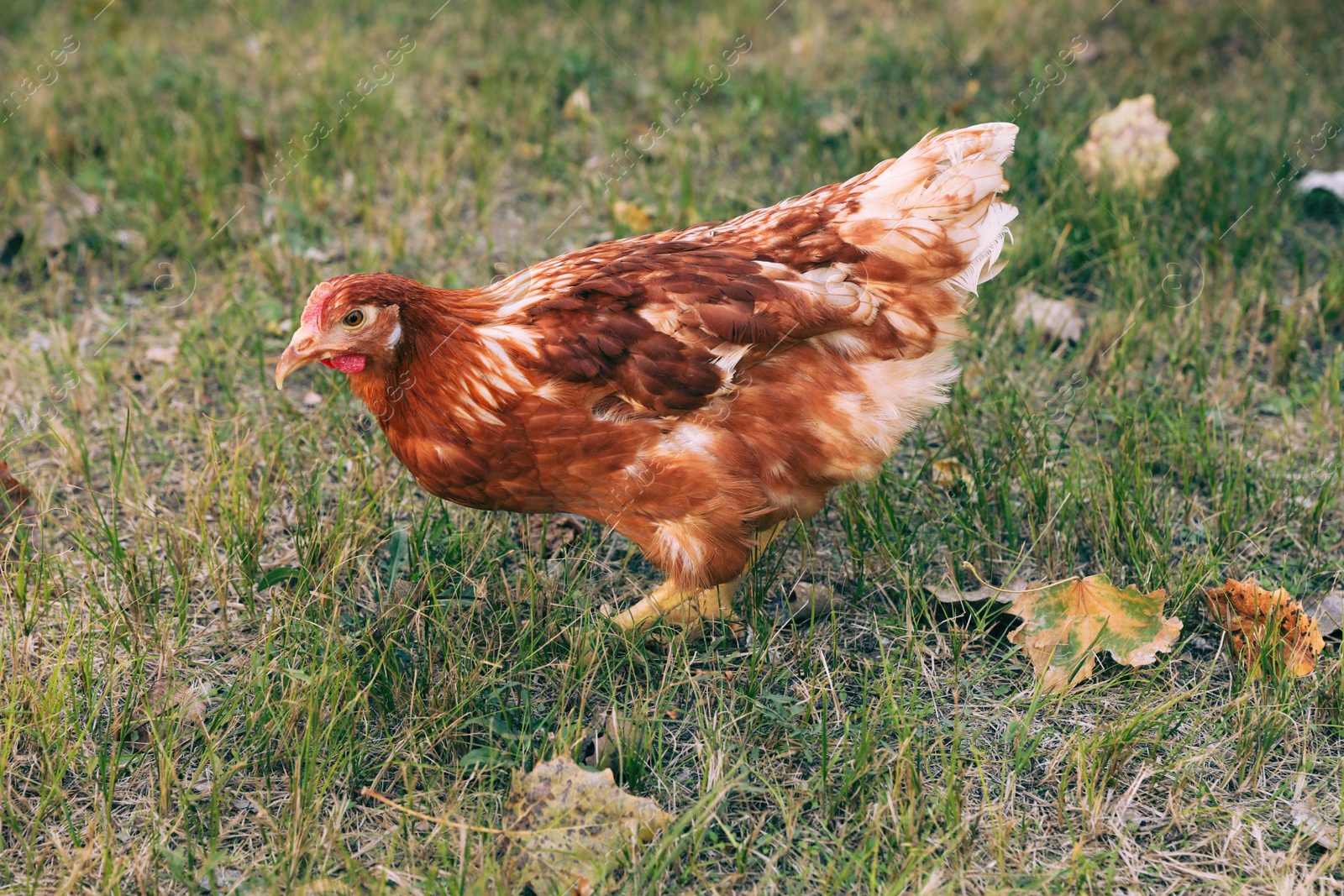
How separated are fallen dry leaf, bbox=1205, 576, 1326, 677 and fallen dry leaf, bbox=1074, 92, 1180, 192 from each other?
6.23 ft

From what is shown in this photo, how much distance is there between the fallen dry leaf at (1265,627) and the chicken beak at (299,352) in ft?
6.88

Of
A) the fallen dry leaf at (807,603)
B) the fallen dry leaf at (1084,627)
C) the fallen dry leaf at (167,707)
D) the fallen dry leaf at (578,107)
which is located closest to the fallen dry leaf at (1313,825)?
the fallen dry leaf at (1084,627)

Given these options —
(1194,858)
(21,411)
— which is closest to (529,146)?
(21,411)

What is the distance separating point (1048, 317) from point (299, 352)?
2.39 metres

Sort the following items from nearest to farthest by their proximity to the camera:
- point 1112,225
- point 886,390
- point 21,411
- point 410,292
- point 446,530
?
point 410,292 < point 886,390 < point 446,530 < point 21,411 < point 1112,225

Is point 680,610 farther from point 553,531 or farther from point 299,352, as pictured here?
point 299,352

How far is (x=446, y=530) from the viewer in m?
2.76

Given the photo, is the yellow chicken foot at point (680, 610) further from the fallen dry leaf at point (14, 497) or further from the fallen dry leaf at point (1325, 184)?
the fallen dry leaf at point (1325, 184)

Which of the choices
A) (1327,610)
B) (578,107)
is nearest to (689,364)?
(1327,610)

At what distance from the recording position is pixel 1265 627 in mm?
2369

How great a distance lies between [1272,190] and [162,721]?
12.8 ft

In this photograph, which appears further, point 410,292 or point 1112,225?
point 1112,225

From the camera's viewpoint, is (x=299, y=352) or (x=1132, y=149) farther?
(x=1132, y=149)

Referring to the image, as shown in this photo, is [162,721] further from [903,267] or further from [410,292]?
[903,267]
